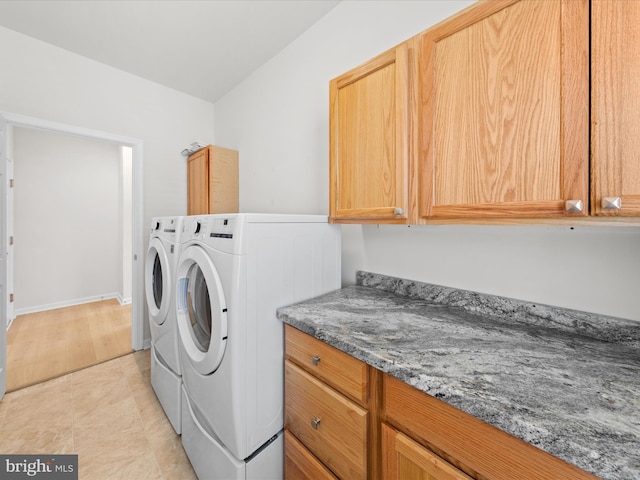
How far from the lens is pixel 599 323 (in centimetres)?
95

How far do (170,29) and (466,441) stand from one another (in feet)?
9.26

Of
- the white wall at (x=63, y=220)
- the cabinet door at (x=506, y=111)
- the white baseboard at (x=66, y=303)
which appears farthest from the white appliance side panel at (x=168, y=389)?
the white wall at (x=63, y=220)

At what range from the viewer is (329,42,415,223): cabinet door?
1.08 meters

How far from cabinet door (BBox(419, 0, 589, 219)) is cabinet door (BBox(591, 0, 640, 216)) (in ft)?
0.07

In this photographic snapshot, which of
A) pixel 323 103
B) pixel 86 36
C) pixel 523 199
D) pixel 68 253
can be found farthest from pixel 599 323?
pixel 68 253

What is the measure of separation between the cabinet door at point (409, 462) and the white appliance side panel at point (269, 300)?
549 mm

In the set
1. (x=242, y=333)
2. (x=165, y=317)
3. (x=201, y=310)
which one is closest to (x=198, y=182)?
(x=165, y=317)

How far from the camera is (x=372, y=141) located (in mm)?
1195

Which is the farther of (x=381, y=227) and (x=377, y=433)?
(x=381, y=227)

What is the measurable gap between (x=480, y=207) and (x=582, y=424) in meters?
0.58

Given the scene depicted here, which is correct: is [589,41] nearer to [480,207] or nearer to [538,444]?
[480,207]

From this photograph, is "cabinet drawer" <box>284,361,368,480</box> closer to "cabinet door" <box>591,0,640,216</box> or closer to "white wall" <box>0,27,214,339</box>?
"cabinet door" <box>591,0,640,216</box>

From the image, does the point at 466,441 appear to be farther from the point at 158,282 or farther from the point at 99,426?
the point at 99,426

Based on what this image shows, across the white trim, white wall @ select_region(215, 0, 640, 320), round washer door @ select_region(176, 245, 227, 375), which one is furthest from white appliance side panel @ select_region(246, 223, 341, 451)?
the white trim
